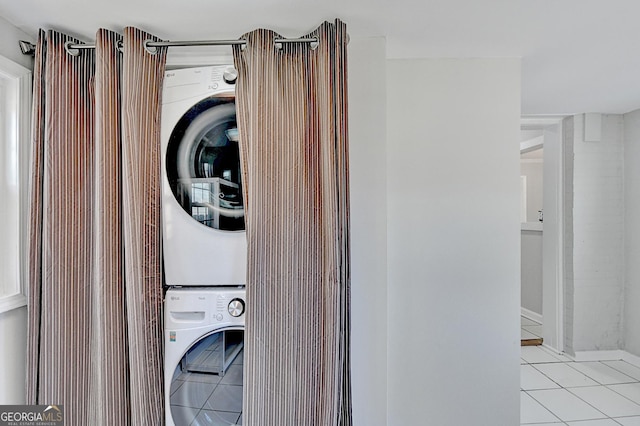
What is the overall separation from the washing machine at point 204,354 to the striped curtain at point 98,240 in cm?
9

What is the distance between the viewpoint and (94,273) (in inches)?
71.2

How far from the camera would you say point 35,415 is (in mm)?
1767

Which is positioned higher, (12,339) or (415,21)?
(415,21)

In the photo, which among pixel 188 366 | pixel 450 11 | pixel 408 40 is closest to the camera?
pixel 450 11

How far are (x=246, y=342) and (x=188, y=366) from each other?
0.32 meters

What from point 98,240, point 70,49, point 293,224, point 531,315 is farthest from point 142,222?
point 531,315

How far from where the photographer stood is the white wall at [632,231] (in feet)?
10.8

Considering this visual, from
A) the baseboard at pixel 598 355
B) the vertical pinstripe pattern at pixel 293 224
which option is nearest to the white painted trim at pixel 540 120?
the baseboard at pixel 598 355

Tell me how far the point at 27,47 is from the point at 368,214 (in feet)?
6.08

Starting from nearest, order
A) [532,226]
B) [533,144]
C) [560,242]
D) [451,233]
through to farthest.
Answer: [451,233] → [560,242] → [533,144] → [532,226]

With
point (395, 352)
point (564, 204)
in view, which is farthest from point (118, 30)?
point (564, 204)

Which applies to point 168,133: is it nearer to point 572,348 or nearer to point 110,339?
point 110,339

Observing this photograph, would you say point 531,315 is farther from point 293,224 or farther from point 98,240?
point 98,240

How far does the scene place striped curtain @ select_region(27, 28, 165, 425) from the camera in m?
1.73
